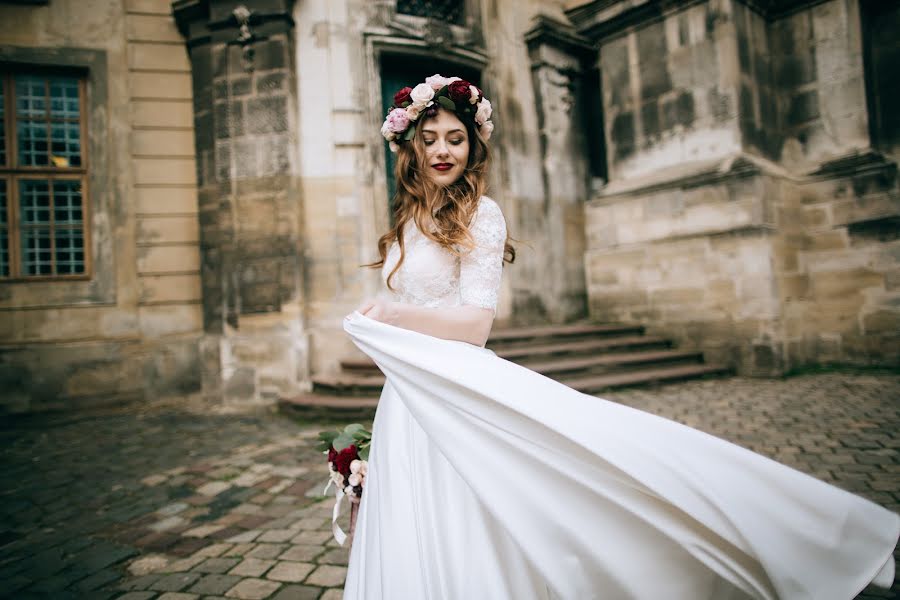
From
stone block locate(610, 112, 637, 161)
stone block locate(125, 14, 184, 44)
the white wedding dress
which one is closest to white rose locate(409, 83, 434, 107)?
the white wedding dress

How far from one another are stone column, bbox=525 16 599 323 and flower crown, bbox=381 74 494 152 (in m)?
6.63

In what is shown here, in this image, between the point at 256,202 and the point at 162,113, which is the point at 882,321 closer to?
the point at 256,202

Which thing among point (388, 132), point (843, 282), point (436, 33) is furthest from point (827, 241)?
point (388, 132)

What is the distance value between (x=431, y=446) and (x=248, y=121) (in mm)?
6247

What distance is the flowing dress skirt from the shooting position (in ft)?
3.63

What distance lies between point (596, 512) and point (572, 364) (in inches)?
204

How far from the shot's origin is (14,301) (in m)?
6.25

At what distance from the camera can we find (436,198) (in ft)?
5.50

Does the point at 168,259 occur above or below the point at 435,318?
above

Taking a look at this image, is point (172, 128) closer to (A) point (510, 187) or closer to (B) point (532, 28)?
(A) point (510, 187)

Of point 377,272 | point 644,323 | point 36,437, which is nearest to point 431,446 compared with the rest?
point 377,272

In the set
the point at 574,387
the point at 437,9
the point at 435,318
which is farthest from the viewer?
the point at 437,9

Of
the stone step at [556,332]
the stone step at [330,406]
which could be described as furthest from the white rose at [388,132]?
the stone step at [556,332]

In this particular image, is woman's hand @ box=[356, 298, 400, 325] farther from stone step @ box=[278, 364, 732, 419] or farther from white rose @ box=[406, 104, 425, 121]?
stone step @ box=[278, 364, 732, 419]
